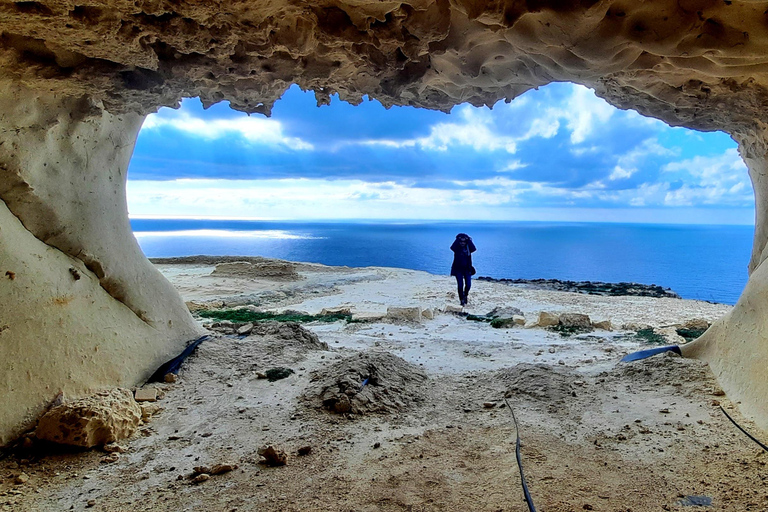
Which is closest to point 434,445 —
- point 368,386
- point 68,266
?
point 368,386

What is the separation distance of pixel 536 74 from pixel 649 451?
9.08 feet

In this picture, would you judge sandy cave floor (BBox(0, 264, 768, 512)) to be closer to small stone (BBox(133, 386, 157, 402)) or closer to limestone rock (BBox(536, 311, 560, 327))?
small stone (BBox(133, 386, 157, 402))

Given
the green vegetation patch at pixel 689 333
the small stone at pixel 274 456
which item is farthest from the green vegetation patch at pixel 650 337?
the small stone at pixel 274 456

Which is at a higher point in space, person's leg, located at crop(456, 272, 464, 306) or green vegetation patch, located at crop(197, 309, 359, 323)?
person's leg, located at crop(456, 272, 464, 306)

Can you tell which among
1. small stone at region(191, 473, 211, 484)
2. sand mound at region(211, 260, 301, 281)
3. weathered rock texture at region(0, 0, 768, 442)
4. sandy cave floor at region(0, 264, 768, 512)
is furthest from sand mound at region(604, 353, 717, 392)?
sand mound at region(211, 260, 301, 281)

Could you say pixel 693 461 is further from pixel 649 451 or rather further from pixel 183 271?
pixel 183 271

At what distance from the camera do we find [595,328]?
6.41 meters

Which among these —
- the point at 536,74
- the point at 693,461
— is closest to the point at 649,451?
the point at 693,461

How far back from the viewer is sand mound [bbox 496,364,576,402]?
3371 millimetres

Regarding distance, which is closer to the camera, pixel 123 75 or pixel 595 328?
pixel 123 75

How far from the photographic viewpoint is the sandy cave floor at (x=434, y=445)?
208cm

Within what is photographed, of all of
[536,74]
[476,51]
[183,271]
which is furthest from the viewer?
[183,271]

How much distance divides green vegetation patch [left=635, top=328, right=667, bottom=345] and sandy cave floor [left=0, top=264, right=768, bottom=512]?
936 millimetres

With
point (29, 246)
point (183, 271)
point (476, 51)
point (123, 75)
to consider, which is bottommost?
point (183, 271)
